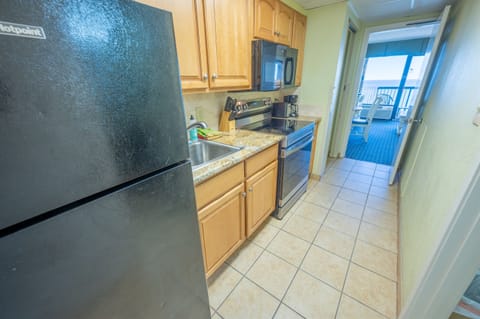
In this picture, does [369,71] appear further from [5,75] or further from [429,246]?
[5,75]

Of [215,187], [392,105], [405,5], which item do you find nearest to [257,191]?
[215,187]

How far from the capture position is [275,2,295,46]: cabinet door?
183cm

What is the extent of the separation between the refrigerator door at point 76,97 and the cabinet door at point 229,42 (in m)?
0.76

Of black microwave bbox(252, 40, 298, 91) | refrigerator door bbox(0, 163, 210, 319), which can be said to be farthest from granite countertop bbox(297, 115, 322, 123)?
refrigerator door bbox(0, 163, 210, 319)

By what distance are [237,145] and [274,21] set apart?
1262 mm

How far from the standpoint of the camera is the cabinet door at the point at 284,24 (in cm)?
183

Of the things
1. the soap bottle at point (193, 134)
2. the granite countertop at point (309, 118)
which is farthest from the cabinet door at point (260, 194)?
the granite countertop at point (309, 118)

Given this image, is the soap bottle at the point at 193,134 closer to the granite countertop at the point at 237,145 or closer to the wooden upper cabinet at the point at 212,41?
the granite countertop at the point at 237,145

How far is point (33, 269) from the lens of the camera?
0.44 meters

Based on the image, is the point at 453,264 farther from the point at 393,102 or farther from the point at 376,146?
the point at 393,102

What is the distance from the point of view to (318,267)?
151 cm

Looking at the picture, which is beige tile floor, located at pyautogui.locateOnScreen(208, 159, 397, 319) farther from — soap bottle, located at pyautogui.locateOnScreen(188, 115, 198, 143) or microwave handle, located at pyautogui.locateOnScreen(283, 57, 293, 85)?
microwave handle, located at pyautogui.locateOnScreen(283, 57, 293, 85)

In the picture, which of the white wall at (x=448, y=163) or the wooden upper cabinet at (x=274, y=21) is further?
the wooden upper cabinet at (x=274, y=21)

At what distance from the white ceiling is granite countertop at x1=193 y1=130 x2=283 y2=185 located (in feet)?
5.16
